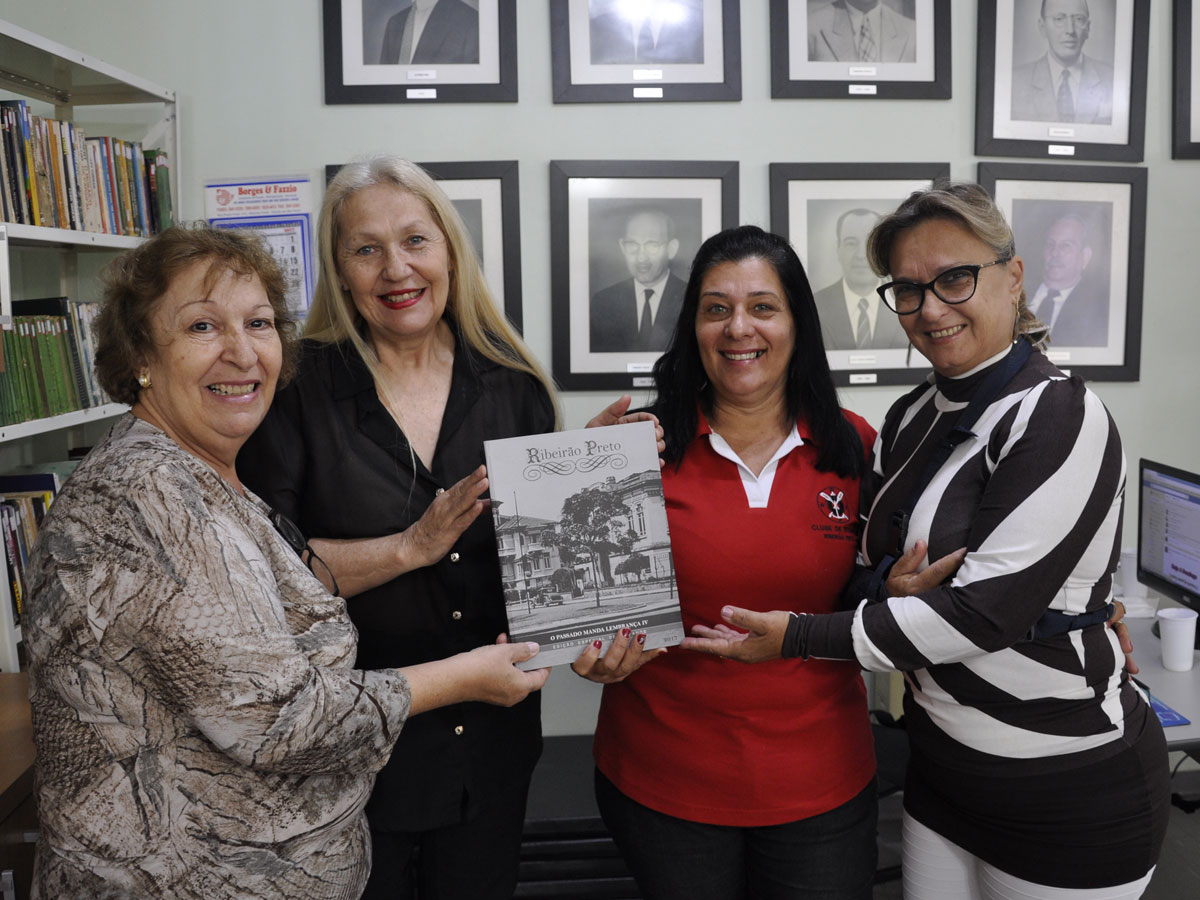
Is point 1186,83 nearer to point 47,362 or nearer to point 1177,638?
point 1177,638

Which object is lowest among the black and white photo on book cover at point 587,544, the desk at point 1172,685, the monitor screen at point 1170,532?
the desk at point 1172,685

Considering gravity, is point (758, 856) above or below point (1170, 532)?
below

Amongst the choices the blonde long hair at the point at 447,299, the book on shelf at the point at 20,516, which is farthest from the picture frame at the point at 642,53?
the book on shelf at the point at 20,516

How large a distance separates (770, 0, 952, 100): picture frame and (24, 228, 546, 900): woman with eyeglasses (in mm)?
2384

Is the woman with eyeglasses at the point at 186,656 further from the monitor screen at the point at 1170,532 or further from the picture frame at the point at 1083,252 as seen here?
the picture frame at the point at 1083,252

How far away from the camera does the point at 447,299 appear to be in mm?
1862

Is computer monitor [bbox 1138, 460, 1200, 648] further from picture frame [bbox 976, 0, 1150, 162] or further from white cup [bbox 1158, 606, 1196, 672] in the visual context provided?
picture frame [bbox 976, 0, 1150, 162]

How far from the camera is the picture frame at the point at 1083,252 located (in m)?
3.29

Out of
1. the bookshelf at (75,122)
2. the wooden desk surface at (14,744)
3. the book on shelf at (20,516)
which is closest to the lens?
the wooden desk surface at (14,744)

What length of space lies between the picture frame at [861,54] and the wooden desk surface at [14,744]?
2843 mm

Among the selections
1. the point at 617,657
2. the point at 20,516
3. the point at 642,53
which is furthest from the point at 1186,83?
the point at 20,516

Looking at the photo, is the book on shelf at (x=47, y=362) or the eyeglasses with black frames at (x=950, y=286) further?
the book on shelf at (x=47, y=362)

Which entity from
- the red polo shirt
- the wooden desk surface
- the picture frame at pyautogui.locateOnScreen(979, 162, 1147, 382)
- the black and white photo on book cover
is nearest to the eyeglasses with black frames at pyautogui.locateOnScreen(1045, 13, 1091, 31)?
the picture frame at pyautogui.locateOnScreen(979, 162, 1147, 382)

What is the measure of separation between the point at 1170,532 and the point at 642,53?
2273 millimetres
